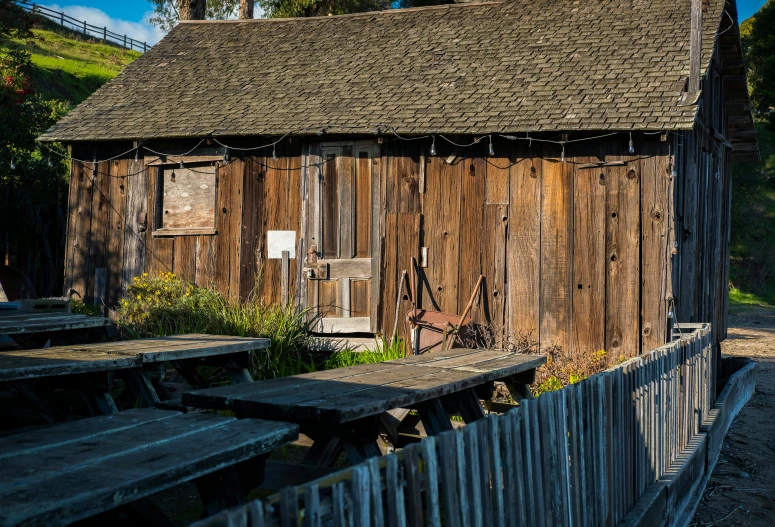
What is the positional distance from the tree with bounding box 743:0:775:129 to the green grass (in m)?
1.39

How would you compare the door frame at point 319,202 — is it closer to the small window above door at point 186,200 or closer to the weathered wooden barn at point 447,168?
the weathered wooden barn at point 447,168

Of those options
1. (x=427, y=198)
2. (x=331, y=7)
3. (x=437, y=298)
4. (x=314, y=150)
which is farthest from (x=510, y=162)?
(x=331, y=7)

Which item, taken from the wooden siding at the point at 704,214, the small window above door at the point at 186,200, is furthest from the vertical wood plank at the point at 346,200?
the wooden siding at the point at 704,214

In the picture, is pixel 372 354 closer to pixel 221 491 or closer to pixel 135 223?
pixel 135 223

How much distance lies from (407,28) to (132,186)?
5279 mm

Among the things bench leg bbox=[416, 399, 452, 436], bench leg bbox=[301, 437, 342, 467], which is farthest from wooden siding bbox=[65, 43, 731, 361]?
bench leg bbox=[301, 437, 342, 467]

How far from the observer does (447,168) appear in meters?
11.1

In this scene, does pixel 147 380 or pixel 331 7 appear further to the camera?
pixel 331 7

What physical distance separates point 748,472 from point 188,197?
8430 millimetres

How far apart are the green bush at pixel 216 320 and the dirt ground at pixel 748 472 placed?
14.7 ft

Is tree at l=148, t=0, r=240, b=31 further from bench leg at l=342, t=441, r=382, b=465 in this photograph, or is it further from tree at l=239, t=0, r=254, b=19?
bench leg at l=342, t=441, r=382, b=465

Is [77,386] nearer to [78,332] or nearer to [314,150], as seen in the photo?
[78,332]

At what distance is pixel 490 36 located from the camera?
13.0 meters

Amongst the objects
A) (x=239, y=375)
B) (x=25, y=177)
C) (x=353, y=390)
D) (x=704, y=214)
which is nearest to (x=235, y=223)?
(x=239, y=375)
